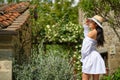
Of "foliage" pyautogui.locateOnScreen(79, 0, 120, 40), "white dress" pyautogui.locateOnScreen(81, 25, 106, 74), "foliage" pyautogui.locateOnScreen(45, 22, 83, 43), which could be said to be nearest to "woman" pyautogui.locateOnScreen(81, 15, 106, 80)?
"white dress" pyautogui.locateOnScreen(81, 25, 106, 74)

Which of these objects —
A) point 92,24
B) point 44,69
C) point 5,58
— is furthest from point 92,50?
point 5,58

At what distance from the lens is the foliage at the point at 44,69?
7781 mm

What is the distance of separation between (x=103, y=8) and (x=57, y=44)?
3.20 m

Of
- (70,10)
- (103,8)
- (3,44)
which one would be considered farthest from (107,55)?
(70,10)

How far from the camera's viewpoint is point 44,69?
791cm

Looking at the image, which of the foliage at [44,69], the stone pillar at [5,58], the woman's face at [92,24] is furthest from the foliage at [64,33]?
the woman's face at [92,24]

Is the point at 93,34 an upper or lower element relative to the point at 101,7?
lower

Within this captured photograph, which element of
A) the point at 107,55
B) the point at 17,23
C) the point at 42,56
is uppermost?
the point at 17,23

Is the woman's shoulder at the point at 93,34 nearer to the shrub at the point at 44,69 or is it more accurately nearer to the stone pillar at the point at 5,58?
the shrub at the point at 44,69

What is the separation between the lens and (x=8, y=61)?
757 cm

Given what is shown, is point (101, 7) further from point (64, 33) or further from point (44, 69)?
point (44, 69)

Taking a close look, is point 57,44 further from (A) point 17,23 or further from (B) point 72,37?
(A) point 17,23

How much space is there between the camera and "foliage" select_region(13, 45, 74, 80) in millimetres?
7781

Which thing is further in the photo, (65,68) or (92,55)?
(65,68)
